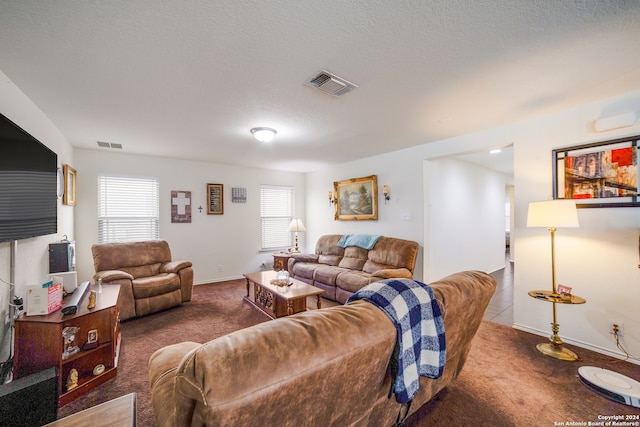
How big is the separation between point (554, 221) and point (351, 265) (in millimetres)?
2757

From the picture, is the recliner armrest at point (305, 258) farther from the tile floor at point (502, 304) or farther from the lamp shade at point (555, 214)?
the lamp shade at point (555, 214)

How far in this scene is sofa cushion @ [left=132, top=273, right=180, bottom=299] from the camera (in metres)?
3.34

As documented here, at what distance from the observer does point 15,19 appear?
1.45 m

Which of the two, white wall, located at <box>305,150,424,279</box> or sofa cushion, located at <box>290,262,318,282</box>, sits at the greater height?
white wall, located at <box>305,150,424,279</box>

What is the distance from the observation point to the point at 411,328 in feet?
3.82

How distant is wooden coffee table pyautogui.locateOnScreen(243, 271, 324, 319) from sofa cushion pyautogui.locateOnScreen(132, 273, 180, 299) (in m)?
1.07

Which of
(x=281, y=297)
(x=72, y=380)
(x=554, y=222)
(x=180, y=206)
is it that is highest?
(x=180, y=206)

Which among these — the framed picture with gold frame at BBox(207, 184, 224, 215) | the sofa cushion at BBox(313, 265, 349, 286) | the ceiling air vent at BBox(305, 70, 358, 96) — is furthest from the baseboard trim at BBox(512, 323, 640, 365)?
the framed picture with gold frame at BBox(207, 184, 224, 215)

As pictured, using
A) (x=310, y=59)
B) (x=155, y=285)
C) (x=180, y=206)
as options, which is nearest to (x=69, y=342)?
(x=155, y=285)

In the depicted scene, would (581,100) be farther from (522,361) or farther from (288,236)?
(288,236)

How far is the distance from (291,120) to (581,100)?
289 cm

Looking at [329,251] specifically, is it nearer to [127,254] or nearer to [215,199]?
[215,199]

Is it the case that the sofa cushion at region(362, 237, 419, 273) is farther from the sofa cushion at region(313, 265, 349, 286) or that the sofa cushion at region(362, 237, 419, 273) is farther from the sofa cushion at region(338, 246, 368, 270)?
the sofa cushion at region(313, 265, 349, 286)

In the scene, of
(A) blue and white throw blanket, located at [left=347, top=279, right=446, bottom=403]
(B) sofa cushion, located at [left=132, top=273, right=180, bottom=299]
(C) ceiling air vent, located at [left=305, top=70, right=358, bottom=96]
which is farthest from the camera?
(B) sofa cushion, located at [left=132, top=273, right=180, bottom=299]
